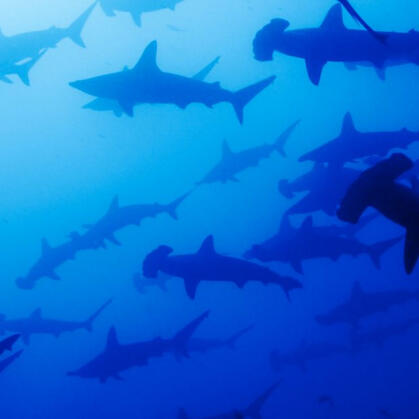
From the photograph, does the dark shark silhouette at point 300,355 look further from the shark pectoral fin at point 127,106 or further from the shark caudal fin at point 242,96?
the shark pectoral fin at point 127,106

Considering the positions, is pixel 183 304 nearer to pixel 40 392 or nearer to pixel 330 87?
pixel 40 392

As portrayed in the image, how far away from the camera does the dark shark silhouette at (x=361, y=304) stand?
41.1ft

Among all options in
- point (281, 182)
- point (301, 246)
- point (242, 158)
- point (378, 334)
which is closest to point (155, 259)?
point (301, 246)

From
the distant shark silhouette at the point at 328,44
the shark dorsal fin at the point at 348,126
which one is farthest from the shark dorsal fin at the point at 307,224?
the distant shark silhouette at the point at 328,44

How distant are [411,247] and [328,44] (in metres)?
2.99

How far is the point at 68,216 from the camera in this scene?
56.6 meters

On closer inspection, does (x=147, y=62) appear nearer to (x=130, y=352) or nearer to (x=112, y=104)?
(x=112, y=104)

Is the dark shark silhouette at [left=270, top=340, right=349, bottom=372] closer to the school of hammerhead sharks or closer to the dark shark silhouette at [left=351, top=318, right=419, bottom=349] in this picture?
the dark shark silhouette at [left=351, top=318, right=419, bottom=349]

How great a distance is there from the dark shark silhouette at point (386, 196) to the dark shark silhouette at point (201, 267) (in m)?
3.82

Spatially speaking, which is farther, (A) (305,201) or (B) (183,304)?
(B) (183,304)

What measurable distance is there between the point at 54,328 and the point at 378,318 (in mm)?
17825

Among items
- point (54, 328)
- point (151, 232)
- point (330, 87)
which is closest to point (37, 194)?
point (151, 232)

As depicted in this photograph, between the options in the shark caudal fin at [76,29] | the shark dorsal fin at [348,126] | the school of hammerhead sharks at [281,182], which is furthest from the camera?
the shark caudal fin at [76,29]

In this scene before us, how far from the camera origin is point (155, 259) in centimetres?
691
